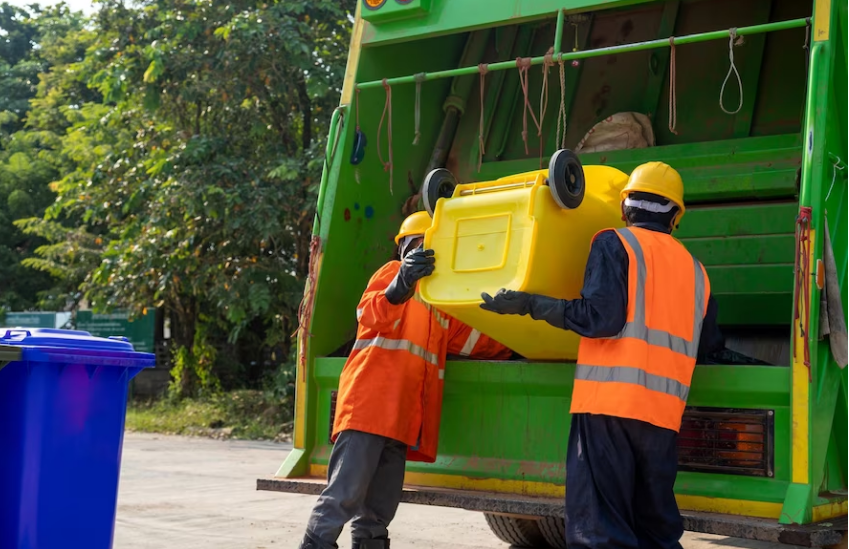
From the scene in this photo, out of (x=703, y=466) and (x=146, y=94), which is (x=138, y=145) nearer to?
(x=146, y=94)

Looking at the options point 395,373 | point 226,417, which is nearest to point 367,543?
point 395,373

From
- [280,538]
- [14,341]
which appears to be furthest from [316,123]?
[14,341]

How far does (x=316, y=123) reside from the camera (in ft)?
40.2

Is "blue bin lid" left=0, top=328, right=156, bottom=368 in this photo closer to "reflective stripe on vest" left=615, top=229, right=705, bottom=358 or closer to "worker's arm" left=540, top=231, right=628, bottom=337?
"worker's arm" left=540, top=231, right=628, bottom=337

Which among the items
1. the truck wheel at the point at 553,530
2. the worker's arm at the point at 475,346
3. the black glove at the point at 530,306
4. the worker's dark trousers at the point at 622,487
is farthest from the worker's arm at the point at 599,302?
the truck wheel at the point at 553,530

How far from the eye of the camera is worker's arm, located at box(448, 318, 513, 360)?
154 inches

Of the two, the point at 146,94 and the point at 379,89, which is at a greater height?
the point at 146,94

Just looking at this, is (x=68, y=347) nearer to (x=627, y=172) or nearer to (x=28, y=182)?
(x=627, y=172)

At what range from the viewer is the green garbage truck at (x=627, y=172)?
10.1 feet

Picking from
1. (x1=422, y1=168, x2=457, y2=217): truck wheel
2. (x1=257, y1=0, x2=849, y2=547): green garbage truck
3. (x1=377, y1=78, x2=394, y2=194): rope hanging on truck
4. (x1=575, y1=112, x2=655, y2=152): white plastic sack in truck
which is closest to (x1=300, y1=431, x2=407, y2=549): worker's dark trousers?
(x1=257, y1=0, x2=849, y2=547): green garbage truck

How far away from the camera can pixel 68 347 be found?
3.28m

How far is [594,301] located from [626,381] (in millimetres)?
249

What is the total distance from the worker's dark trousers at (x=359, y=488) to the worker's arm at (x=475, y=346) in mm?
434

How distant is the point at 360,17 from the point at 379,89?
0.32 metres
